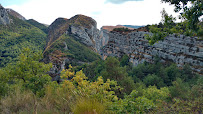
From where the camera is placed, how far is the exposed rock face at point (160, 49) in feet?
131

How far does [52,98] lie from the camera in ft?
14.1

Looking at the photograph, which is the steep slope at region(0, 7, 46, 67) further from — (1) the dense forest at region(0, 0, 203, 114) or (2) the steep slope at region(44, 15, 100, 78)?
(1) the dense forest at region(0, 0, 203, 114)

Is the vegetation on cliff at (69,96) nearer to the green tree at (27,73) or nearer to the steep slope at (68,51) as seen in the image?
the green tree at (27,73)

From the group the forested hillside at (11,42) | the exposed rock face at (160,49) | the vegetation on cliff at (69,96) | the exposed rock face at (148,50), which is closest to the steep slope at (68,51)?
the exposed rock face at (148,50)

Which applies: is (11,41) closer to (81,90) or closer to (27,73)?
(27,73)

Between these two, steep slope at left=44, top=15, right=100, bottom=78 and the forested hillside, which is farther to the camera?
the forested hillside

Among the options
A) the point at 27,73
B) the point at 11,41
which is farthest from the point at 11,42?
the point at 27,73

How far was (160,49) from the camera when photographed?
159ft

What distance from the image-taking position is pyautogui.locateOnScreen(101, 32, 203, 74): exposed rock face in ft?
131

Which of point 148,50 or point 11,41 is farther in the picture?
point 11,41

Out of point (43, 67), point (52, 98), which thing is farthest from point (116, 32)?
point (52, 98)

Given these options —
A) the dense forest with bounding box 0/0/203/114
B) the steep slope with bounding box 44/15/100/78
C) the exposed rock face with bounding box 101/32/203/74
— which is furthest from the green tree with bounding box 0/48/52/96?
the steep slope with bounding box 44/15/100/78

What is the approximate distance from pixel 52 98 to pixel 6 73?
Answer: 6.34 m

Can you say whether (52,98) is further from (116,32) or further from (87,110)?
(116,32)
